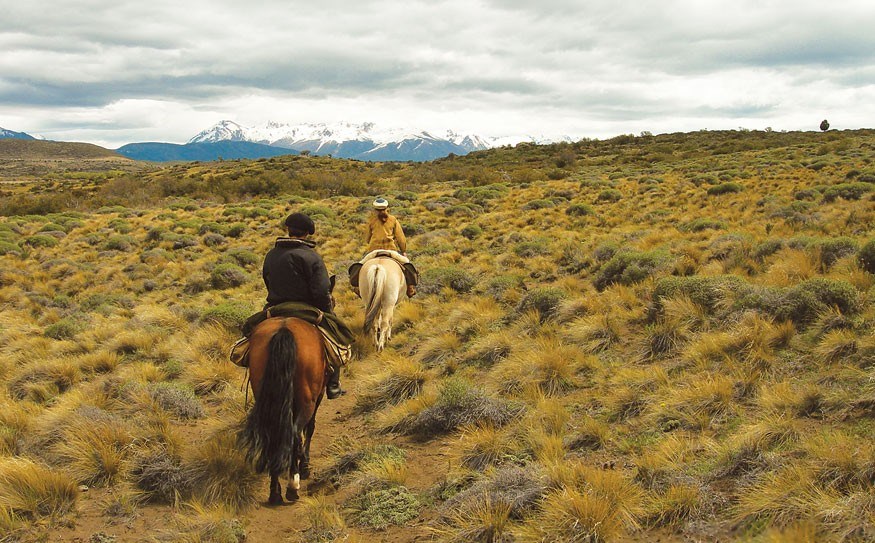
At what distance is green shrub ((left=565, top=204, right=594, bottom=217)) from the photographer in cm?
1972

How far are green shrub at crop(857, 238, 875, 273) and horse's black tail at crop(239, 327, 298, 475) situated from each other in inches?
319

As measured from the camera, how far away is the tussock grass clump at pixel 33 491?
4.19m

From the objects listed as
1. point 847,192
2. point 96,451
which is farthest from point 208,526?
point 847,192

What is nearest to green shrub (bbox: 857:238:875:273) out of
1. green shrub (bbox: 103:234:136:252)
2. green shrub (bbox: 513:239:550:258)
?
green shrub (bbox: 513:239:550:258)

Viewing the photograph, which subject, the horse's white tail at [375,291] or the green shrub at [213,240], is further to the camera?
the green shrub at [213,240]

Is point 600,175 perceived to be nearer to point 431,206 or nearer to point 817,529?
point 431,206

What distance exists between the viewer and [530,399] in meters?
5.69

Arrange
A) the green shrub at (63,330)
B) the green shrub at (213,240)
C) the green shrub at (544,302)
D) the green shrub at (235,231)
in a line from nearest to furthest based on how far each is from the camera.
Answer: the green shrub at (544,302) < the green shrub at (63,330) < the green shrub at (213,240) < the green shrub at (235,231)

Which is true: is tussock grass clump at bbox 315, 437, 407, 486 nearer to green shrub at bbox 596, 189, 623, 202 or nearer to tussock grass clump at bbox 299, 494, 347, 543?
tussock grass clump at bbox 299, 494, 347, 543

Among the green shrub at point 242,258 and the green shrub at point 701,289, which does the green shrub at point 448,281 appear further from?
the green shrub at point 242,258

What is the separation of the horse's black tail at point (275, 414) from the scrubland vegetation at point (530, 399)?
496mm

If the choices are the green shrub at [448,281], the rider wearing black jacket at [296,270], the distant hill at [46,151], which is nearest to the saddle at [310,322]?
the rider wearing black jacket at [296,270]

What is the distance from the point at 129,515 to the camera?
438 centimetres

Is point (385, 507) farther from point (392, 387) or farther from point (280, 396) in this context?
point (392, 387)
